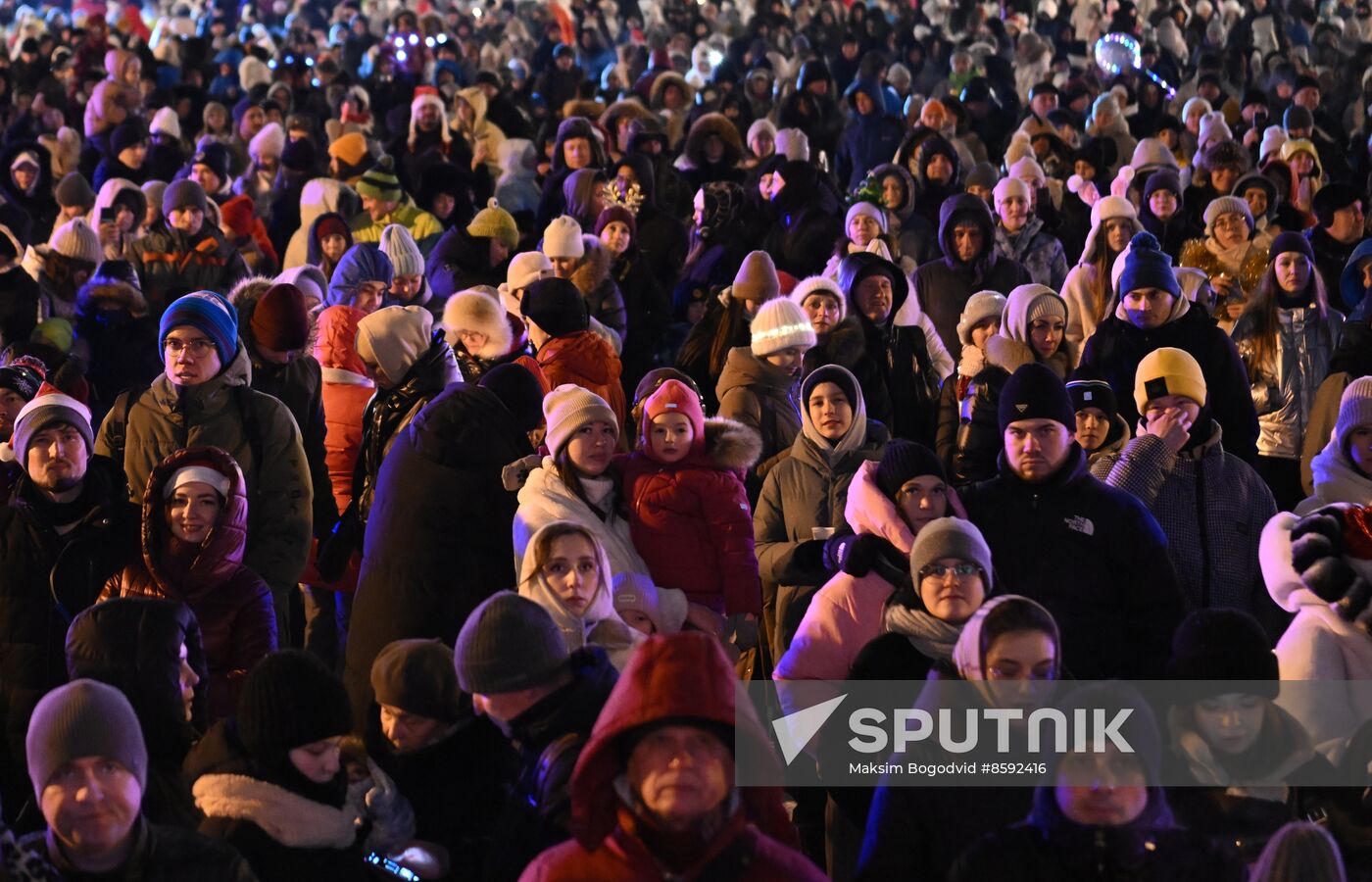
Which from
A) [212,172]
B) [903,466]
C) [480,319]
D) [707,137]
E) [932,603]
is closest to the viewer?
[932,603]

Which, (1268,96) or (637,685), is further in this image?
(1268,96)

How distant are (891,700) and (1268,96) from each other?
16485mm

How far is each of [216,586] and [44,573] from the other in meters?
0.57

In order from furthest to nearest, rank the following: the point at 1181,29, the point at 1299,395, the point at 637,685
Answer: the point at 1181,29, the point at 1299,395, the point at 637,685

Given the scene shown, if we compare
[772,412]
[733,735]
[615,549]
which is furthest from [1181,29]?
[733,735]

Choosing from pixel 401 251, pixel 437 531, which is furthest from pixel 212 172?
pixel 437 531

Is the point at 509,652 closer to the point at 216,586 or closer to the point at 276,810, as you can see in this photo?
the point at 276,810

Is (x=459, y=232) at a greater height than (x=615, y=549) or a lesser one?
greater

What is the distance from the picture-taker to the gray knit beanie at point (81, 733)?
15.1 ft

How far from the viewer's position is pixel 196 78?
70.2 ft

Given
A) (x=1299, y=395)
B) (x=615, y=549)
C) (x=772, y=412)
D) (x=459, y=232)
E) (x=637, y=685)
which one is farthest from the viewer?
(x=459, y=232)

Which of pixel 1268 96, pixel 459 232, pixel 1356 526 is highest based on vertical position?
pixel 1268 96

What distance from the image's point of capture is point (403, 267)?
10.9 metres

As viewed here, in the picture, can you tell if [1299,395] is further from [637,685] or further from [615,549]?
[637,685]
